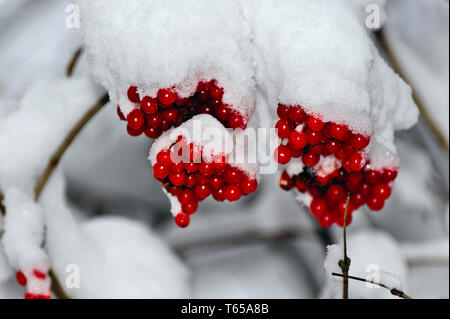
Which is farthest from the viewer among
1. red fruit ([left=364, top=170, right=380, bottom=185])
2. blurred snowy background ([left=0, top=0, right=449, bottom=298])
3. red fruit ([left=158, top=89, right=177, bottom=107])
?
blurred snowy background ([left=0, top=0, right=449, bottom=298])

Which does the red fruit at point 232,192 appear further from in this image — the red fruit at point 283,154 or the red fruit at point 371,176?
the red fruit at point 371,176

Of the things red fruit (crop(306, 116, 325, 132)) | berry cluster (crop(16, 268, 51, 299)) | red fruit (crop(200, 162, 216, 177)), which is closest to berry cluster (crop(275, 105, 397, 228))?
red fruit (crop(306, 116, 325, 132))

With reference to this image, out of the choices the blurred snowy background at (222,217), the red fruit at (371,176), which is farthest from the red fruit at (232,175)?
the blurred snowy background at (222,217)

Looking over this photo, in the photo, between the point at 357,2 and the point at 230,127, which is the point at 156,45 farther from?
the point at 357,2

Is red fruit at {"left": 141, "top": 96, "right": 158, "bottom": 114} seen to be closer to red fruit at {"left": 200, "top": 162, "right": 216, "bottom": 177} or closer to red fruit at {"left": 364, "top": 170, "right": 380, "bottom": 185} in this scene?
red fruit at {"left": 200, "top": 162, "right": 216, "bottom": 177}

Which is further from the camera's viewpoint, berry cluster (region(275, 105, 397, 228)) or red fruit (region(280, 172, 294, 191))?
red fruit (region(280, 172, 294, 191))

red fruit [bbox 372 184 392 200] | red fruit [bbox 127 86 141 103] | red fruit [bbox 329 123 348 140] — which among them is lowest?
red fruit [bbox 372 184 392 200]
